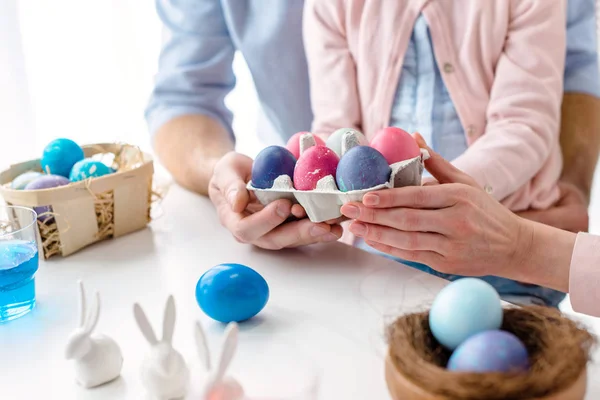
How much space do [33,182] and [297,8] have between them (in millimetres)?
678

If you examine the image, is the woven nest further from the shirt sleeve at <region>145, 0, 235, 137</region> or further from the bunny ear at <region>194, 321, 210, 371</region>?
the shirt sleeve at <region>145, 0, 235, 137</region>

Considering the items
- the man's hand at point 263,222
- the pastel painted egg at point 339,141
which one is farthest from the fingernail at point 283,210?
the pastel painted egg at point 339,141

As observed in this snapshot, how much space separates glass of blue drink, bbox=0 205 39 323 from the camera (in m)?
0.76

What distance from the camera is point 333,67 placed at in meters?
1.22

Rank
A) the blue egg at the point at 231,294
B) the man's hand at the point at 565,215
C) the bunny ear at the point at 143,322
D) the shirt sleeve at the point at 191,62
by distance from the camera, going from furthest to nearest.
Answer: the shirt sleeve at the point at 191,62, the man's hand at the point at 565,215, the blue egg at the point at 231,294, the bunny ear at the point at 143,322

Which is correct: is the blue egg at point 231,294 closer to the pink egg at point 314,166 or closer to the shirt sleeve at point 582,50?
the pink egg at point 314,166

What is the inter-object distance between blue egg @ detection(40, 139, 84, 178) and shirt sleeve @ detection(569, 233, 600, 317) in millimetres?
766

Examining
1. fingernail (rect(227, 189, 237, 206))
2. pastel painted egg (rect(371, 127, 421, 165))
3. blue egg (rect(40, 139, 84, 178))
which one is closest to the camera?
pastel painted egg (rect(371, 127, 421, 165))

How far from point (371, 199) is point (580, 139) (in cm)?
74

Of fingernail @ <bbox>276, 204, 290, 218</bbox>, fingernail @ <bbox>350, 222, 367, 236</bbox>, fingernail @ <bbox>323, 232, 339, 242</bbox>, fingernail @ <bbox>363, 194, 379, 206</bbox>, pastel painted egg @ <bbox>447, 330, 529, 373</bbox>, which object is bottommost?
fingernail @ <bbox>323, 232, 339, 242</bbox>

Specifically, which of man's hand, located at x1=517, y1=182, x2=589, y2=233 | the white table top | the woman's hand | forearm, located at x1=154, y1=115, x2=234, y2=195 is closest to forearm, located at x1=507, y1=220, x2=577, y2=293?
the woman's hand

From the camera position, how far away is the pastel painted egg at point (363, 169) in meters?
0.75

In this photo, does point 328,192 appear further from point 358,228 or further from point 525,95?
point 525,95

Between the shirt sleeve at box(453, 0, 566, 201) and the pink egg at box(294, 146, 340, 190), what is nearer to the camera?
the pink egg at box(294, 146, 340, 190)
